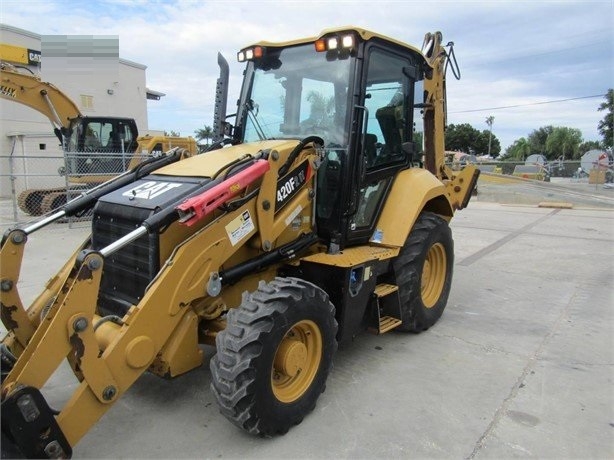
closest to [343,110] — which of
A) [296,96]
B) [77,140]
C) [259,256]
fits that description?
[296,96]

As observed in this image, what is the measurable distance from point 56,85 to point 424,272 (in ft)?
64.4

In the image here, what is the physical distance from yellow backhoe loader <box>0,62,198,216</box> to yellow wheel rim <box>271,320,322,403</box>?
9792mm

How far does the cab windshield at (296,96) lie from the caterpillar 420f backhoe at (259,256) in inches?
0.5

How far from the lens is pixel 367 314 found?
159 inches

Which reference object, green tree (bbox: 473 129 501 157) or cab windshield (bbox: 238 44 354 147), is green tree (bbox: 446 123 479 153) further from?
cab windshield (bbox: 238 44 354 147)

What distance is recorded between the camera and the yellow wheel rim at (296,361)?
301 cm

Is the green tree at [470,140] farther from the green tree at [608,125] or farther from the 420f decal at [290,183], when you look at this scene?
the 420f decal at [290,183]

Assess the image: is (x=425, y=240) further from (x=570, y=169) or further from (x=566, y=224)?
(x=570, y=169)

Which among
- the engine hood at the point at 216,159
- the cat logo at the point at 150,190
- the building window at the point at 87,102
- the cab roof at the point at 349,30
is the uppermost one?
the building window at the point at 87,102

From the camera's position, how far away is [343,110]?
12.6 feet

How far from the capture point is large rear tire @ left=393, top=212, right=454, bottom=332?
14.1 feet

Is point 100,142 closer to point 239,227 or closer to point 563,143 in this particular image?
point 239,227

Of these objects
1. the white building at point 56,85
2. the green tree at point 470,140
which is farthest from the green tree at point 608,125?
the white building at point 56,85

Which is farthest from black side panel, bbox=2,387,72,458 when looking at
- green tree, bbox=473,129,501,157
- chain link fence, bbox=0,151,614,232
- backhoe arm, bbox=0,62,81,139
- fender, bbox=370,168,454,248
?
green tree, bbox=473,129,501,157
